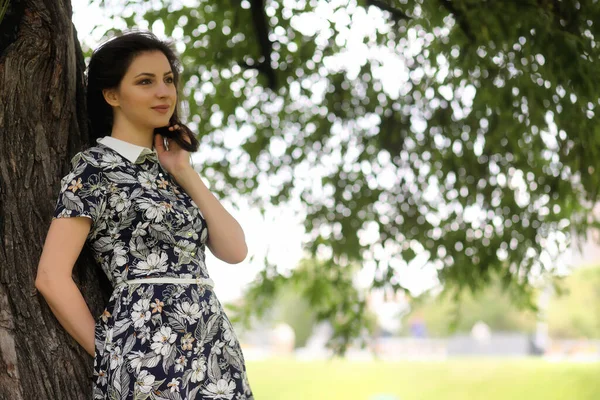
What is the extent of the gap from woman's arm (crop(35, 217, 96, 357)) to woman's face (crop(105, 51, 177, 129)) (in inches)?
15.0

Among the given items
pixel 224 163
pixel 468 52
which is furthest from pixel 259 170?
pixel 468 52

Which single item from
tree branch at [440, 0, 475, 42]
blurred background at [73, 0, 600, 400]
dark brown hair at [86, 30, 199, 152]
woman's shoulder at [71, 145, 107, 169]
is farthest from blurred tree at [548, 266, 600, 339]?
woman's shoulder at [71, 145, 107, 169]

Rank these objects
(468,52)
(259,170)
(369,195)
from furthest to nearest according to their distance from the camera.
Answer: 1. (259,170)
2. (369,195)
3. (468,52)

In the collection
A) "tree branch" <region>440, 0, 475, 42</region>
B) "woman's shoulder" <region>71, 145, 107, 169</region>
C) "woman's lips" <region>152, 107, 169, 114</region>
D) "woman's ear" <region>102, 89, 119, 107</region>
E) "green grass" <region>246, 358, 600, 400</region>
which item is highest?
"tree branch" <region>440, 0, 475, 42</region>

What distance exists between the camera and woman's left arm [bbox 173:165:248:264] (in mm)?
2398

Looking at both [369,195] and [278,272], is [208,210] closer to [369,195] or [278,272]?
[369,195]

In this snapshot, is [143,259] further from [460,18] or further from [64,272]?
[460,18]

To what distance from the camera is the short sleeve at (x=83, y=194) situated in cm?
220

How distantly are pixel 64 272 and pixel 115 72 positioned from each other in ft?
2.02

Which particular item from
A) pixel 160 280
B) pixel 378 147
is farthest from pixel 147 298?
pixel 378 147

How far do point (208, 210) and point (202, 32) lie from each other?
4.00 meters

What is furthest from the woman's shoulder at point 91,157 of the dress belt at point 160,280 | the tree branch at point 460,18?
the tree branch at point 460,18

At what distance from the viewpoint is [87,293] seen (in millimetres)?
2422

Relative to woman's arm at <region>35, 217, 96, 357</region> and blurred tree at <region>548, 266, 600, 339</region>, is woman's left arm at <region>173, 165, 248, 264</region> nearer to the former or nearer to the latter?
woman's arm at <region>35, 217, 96, 357</region>
